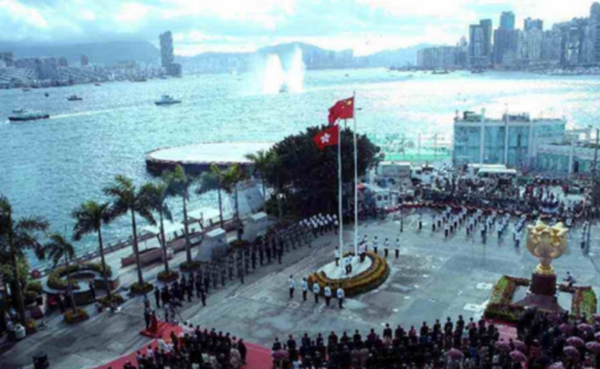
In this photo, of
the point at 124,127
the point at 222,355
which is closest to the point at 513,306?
the point at 222,355

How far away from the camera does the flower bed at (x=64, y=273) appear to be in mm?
30922

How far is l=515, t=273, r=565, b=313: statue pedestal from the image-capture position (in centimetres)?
2544

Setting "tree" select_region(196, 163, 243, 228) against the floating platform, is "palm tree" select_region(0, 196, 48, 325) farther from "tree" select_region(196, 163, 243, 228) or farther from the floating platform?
the floating platform

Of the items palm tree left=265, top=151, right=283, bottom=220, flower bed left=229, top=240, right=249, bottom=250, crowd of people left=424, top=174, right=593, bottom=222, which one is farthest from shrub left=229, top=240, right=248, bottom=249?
crowd of people left=424, top=174, right=593, bottom=222

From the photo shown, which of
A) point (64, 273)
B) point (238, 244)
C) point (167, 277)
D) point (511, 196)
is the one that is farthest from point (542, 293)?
point (64, 273)

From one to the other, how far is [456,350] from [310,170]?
26248 millimetres

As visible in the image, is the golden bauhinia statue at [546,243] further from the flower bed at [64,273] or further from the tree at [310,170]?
the flower bed at [64,273]

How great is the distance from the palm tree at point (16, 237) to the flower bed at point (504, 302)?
21.3m

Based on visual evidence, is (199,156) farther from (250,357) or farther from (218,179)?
(250,357)

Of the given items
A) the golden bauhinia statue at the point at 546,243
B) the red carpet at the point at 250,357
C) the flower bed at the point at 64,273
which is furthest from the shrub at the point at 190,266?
the golden bauhinia statue at the point at 546,243

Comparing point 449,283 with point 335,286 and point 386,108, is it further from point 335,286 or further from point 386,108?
point 386,108

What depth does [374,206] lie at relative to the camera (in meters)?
46.1

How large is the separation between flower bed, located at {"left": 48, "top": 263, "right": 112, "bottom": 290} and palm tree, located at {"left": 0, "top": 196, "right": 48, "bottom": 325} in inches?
155

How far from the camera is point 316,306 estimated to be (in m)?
27.9
